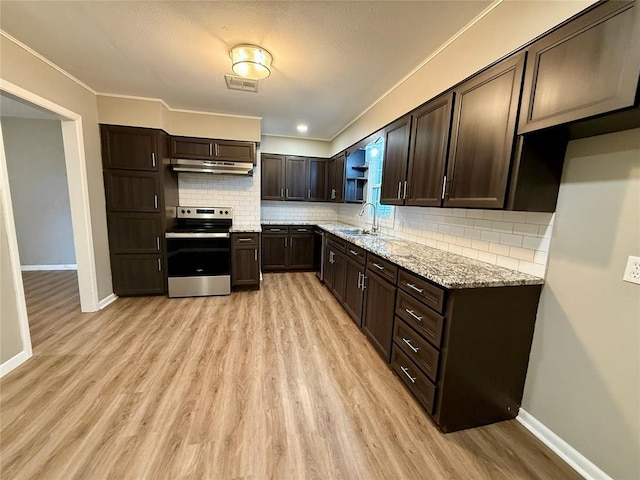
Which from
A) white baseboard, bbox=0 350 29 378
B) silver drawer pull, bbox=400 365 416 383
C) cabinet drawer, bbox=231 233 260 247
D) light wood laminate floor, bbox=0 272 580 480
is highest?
cabinet drawer, bbox=231 233 260 247

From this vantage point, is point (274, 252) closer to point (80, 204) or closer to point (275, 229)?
point (275, 229)

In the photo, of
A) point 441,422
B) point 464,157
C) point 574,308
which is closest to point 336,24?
point 464,157

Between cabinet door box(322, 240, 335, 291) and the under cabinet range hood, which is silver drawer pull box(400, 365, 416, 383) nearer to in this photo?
cabinet door box(322, 240, 335, 291)

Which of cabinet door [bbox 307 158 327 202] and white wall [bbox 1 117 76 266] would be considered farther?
cabinet door [bbox 307 158 327 202]

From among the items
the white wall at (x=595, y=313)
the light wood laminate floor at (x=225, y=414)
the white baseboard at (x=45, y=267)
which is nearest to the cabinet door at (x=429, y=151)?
the white wall at (x=595, y=313)

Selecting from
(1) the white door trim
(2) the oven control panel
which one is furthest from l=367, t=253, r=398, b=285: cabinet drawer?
(1) the white door trim

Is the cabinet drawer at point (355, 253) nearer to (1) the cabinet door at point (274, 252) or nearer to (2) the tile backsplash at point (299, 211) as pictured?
(1) the cabinet door at point (274, 252)

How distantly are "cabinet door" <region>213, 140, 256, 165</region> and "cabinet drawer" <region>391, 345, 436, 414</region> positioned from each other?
3.29 metres

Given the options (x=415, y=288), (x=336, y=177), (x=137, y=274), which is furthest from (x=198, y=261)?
(x=415, y=288)

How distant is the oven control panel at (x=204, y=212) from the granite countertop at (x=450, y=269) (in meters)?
2.61

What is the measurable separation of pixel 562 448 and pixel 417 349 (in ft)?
2.95

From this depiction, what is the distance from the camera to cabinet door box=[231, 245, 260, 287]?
12.5 ft

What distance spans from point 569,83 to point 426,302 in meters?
1.30

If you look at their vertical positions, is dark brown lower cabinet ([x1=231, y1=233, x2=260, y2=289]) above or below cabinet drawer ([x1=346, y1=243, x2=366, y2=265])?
below
